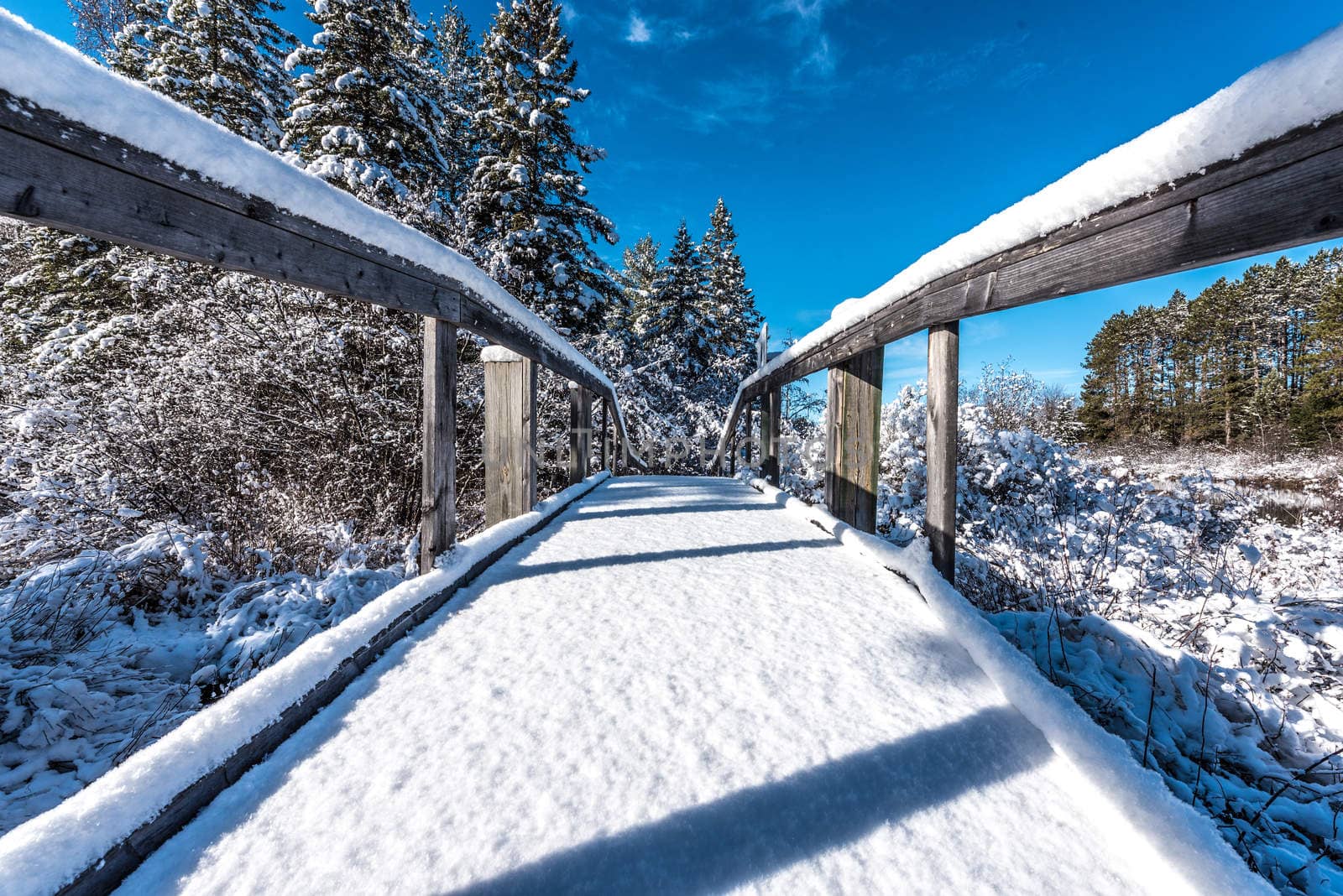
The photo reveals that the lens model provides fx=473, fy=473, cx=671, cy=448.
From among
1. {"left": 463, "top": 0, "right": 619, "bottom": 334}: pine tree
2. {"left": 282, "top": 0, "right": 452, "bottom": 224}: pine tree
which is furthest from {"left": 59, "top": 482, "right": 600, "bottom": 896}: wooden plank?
{"left": 463, "top": 0, "right": 619, "bottom": 334}: pine tree

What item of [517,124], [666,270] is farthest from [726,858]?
[666,270]

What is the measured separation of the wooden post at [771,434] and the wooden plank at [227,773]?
414cm

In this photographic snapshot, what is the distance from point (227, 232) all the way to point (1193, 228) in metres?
2.29

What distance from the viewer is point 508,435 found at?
321cm

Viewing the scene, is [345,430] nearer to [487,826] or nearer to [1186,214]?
[487,826]

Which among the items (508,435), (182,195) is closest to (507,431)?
(508,435)

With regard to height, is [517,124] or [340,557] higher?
[517,124]

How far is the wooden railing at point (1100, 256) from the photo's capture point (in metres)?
0.86

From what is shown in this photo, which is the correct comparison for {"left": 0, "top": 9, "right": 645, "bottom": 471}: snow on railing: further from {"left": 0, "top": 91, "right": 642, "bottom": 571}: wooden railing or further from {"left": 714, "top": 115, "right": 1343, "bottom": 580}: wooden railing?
{"left": 714, "top": 115, "right": 1343, "bottom": 580}: wooden railing

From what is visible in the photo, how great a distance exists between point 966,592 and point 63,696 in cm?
496

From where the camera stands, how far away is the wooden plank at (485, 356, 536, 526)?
126 inches

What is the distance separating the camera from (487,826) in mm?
883

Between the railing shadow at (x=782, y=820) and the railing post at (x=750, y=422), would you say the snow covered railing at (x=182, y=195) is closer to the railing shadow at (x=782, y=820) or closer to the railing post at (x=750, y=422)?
the railing shadow at (x=782, y=820)

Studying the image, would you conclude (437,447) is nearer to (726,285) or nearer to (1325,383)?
(726,285)
